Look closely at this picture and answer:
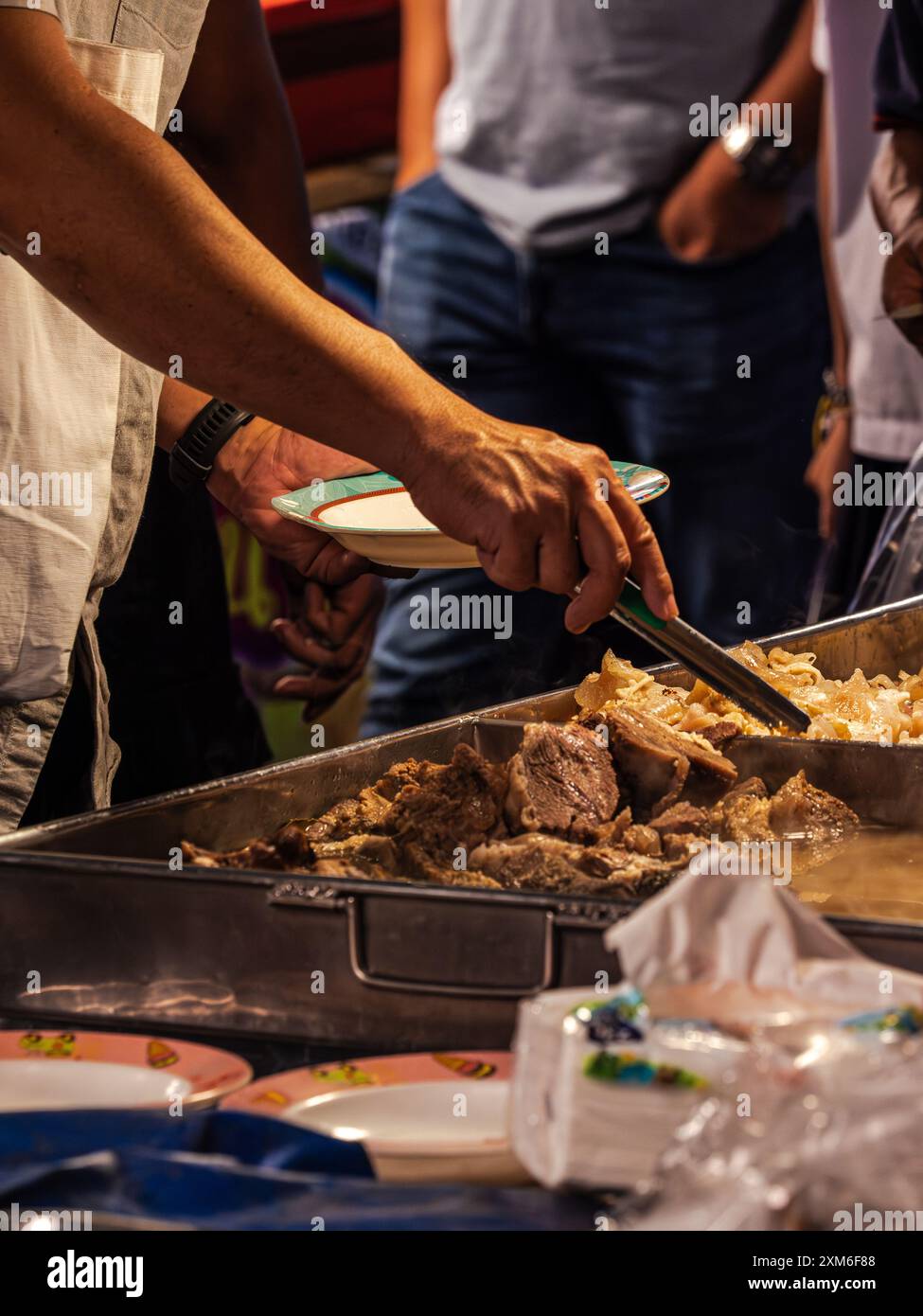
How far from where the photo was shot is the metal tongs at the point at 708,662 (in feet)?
6.10

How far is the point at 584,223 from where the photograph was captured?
4.14 metres

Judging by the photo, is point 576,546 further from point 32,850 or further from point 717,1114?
point 717,1114

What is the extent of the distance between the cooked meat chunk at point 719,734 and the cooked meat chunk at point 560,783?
0.20 m

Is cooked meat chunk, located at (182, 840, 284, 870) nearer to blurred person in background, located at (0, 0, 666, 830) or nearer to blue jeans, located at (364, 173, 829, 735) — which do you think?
blurred person in background, located at (0, 0, 666, 830)

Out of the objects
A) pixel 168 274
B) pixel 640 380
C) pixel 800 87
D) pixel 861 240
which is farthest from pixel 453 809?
pixel 800 87

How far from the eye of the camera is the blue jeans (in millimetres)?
4074

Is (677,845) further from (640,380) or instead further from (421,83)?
(421,83)

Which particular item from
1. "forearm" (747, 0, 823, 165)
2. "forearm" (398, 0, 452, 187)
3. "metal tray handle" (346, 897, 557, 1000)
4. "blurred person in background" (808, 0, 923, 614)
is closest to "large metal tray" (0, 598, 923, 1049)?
"metal tray handle" (346, 897, 557, 1000)

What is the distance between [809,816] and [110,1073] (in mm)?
1015

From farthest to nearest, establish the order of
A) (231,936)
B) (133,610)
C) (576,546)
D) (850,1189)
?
(133,610), (576,546), (231,936), (850,1189)

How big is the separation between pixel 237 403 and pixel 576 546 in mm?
399
